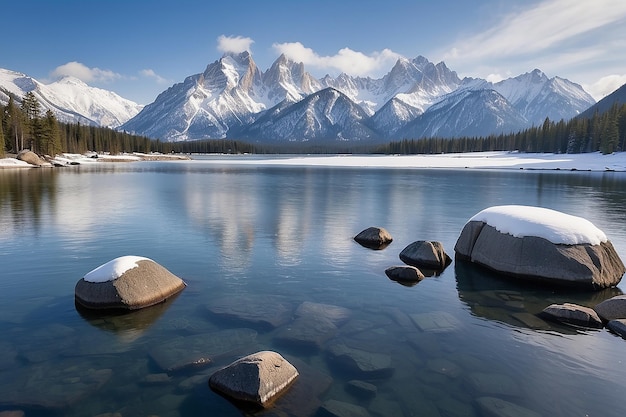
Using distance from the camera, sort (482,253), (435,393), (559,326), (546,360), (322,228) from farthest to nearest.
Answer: (322,228), (482,253), (559,326), (546,360), (435,393)

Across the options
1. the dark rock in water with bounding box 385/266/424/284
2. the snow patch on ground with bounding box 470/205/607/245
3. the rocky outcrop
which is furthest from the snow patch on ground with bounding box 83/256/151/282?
the snow patch on ground with bounding box 470/205/607/245

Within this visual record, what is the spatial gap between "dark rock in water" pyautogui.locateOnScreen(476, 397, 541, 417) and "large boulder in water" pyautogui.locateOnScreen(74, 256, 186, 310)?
1209 cm

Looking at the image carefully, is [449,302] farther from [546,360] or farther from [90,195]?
[90,195]

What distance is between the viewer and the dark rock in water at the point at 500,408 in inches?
366

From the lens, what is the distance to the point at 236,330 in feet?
43.4

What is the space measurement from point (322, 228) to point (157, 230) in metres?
12.7

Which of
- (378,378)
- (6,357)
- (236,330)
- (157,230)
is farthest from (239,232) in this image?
(378,378)

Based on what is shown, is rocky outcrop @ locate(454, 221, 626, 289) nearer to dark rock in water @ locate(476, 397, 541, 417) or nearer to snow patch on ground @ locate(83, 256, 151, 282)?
dark rock in water @ locate(476, 397, 541, 417)

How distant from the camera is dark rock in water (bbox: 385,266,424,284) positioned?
19.0m

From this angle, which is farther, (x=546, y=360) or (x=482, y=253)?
(x=482, y=253)

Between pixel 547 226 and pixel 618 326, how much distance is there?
20.4 feet

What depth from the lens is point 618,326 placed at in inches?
546

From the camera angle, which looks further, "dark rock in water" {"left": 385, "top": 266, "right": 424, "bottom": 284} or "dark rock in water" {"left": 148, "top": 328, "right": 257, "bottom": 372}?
"dark rock in water" {"left": 385, "top": 266, "right": 424, "bottom": 284}

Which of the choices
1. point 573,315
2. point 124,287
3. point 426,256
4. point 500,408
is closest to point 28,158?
point 124,287
